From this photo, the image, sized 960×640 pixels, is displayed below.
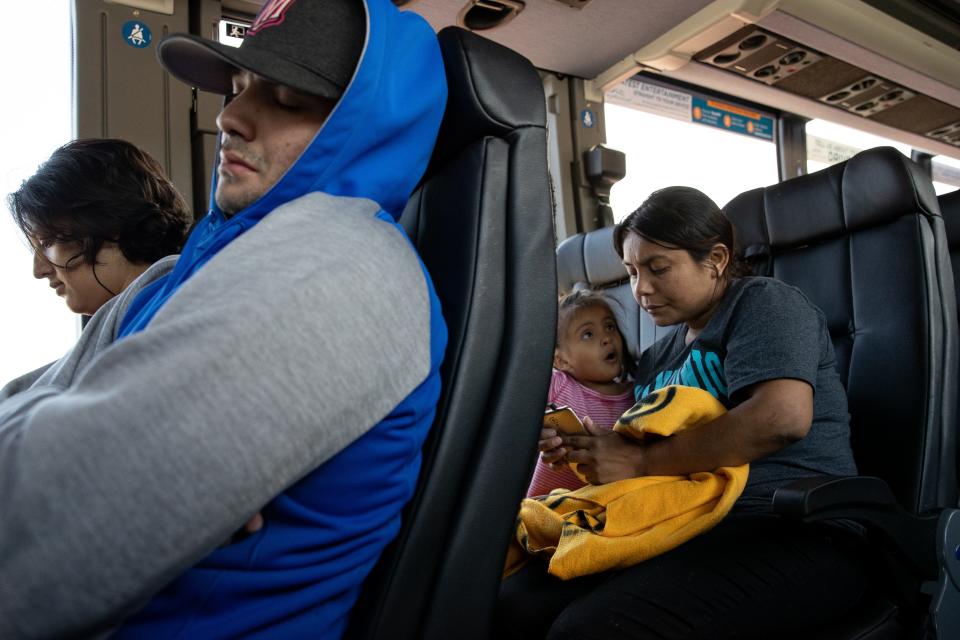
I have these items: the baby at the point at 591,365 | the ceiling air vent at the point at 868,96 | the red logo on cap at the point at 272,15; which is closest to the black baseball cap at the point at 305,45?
the red logo on cap at the point at 272,15

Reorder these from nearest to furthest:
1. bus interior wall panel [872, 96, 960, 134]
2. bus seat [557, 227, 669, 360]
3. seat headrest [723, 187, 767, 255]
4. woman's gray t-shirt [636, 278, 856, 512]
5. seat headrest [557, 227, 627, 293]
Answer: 1. woman's gray t-shirt [636, 278, 856, 512]
2. seat headrest [723, 187, 767, 255]
3. bus seat [557, 227, 669, 360]
4. seat headrest [557, 227, 627, 293]
5. bus interior wall panel [872, 96, 960, 134]

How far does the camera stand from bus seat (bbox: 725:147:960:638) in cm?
132

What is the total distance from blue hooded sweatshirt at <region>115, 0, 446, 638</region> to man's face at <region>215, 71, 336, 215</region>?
5 centimetres

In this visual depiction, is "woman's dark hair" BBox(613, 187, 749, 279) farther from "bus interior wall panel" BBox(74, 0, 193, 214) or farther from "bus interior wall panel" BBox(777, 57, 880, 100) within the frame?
"bus interior wall panel" BBox(777, 57, 880, 100)

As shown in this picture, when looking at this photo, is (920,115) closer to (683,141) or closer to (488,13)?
(683,141)

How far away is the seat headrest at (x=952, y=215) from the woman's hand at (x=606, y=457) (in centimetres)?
124

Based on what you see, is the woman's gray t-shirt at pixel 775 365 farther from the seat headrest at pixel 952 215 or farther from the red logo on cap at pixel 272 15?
the red logo on cap at pixel 272 15

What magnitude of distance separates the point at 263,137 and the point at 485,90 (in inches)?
12.4

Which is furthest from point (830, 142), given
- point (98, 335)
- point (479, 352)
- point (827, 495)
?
point (98, 335)

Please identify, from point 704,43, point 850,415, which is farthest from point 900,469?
point 704,43

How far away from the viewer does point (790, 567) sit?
49.2 inches

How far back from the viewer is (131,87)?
2426 mm

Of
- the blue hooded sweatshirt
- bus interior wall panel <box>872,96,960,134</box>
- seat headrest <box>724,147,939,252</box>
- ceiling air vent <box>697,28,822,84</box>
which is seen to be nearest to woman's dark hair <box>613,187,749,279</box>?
seat headrest <box>724,147,939,252</box>

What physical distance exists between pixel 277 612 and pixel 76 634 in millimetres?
215
